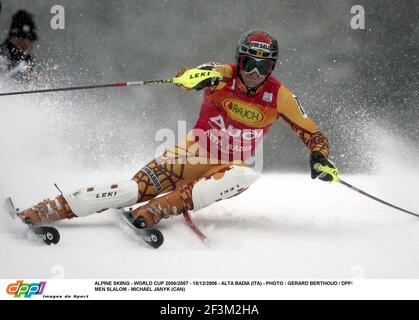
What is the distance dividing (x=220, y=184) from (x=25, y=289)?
0.76 m

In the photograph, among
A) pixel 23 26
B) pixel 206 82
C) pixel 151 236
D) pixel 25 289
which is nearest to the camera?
pixel 25 289

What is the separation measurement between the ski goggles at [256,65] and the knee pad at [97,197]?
24.5 inches

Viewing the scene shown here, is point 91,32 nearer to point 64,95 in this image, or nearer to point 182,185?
point 64,95

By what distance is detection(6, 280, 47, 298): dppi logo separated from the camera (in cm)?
184

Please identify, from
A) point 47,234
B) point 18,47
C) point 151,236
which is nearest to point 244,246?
point 151,236

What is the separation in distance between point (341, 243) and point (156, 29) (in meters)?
1.23

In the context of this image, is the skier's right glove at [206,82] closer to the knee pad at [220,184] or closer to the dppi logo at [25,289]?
the knee pad at [220,184]

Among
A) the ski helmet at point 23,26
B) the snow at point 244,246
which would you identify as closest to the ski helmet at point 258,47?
the snow at point 244,246

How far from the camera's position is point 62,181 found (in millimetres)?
2504

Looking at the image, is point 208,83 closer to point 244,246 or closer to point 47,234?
point 244,246

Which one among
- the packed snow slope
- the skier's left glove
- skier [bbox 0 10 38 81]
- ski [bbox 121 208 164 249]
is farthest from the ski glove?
skier [bbox 0 10 38 81]

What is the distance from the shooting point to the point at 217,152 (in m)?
2.28

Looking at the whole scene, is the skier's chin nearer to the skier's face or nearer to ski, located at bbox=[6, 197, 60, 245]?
the skier's face

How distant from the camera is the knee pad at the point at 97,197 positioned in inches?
81.8
